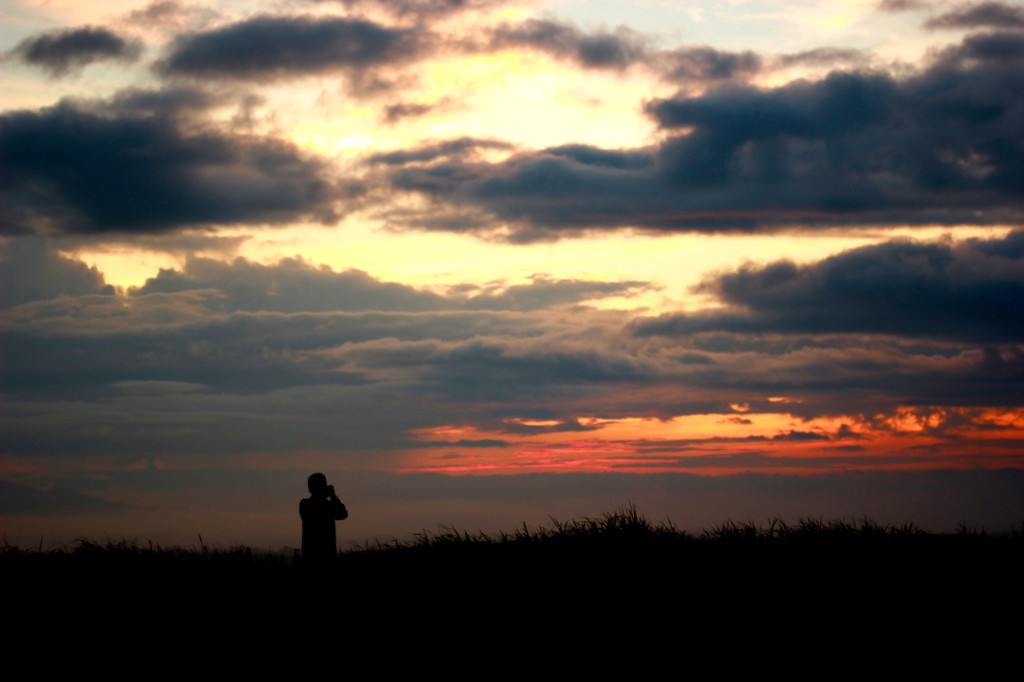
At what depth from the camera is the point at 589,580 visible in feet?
45.8

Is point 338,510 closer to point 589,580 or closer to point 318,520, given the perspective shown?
point 318,520

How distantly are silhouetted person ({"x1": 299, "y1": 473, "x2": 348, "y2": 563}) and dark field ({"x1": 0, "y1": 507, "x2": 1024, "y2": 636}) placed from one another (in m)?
0.34

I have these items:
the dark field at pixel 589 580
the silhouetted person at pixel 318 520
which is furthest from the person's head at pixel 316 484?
the dark field at pixel 589 580

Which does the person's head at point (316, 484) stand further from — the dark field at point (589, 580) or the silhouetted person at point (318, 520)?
the dark field at point (589, 580)

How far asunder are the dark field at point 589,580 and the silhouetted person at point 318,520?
0.34m

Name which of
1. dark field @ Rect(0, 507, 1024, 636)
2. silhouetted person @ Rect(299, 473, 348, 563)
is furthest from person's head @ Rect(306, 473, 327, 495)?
dark field @ Rect(0, 507, 1024, 636)

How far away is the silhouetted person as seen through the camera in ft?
43.2

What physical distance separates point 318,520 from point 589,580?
4695mm

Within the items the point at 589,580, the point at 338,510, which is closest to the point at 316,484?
the point at 338,510

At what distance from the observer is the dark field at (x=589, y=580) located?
12.4 m

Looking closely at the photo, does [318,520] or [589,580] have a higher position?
[318,520]

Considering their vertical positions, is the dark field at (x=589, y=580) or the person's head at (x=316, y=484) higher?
the person's head at (x=316, y=484)

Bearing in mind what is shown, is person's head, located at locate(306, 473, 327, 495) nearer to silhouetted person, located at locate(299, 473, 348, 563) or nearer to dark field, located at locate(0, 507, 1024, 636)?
silhouetted person, located at locate(299, 473, 348, 563)

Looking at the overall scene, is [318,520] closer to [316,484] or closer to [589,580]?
[316,484]
